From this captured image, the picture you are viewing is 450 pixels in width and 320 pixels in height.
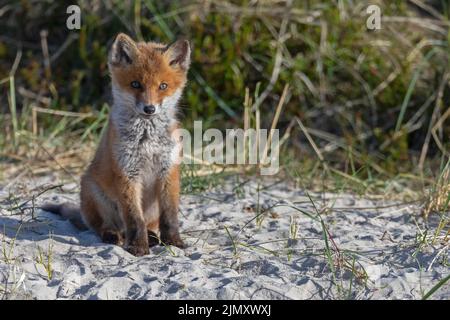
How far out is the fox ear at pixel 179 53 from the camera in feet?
17.4

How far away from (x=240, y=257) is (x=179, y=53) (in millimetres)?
1595

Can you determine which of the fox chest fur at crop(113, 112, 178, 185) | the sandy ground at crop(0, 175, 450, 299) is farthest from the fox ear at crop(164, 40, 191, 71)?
the sandy ground at crop(0, 175, 450, 299)

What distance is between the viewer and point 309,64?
29.7 ft

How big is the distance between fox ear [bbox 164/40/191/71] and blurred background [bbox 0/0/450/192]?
333 centimetres

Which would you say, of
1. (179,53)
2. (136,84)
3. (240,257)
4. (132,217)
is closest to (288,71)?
(179,53)

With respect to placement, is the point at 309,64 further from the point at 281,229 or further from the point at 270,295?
the point at 270,295

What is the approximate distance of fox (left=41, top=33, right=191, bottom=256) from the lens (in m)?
5.07

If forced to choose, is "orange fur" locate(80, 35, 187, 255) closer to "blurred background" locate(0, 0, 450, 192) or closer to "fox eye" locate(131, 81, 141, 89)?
"fox eye" locate(131, 81, 141, 89)

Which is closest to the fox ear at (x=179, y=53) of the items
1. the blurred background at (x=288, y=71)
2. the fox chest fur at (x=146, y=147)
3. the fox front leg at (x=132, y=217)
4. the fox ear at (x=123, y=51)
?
the fox ear at (x=123, y=51)

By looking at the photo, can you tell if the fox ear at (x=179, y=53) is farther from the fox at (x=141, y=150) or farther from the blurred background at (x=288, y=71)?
the blurred background at (x=288, y=71)

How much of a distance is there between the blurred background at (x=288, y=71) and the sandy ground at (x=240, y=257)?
294 cm

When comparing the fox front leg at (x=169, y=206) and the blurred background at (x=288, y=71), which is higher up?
the blurred background at (x=288, y=71)

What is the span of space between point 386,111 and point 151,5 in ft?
10.4
